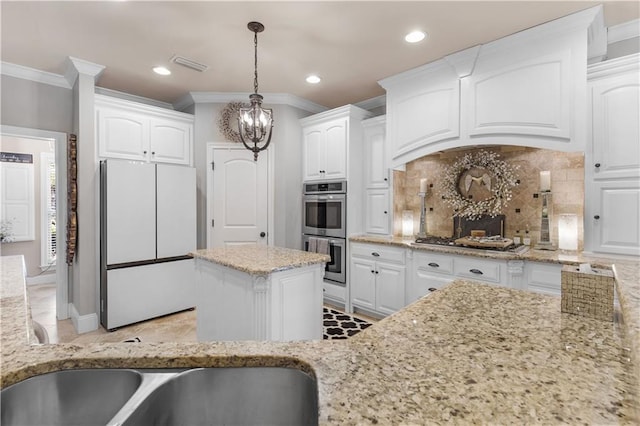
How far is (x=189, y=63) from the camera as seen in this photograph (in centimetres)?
309

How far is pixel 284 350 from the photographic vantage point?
79cm

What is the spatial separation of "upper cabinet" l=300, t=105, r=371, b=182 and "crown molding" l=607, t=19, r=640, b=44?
2.26 meters

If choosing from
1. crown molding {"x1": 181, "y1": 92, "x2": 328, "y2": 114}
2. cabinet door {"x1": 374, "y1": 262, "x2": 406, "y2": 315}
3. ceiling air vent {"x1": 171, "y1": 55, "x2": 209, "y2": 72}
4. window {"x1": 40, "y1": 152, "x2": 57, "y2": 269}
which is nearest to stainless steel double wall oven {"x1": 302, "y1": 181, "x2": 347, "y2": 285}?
cabinet door {"x1": 374, "y1": 262, "x2": 406, "y2": 315}

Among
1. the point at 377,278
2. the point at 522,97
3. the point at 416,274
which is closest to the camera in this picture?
the point at 522,97

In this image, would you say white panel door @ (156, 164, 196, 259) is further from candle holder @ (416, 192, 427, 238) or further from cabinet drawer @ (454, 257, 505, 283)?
cabinet drawer @ (454, 257, 505, 283)

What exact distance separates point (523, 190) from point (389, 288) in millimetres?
1591

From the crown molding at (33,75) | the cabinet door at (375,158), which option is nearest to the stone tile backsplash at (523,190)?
the cabinet door at (375,158)

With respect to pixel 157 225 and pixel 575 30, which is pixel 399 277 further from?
pixel 157 225

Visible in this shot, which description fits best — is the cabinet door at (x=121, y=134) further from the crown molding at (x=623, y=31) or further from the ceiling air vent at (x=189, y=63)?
the crown molding at (x=623, y=31)

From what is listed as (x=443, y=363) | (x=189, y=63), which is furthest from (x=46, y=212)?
(x=443, y=363)

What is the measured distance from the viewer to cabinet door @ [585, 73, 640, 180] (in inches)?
87.7

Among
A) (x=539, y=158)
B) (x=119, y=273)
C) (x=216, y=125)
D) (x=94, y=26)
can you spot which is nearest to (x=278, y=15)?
(x=94, y=26)

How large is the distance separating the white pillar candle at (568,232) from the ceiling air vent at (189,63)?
140 inches

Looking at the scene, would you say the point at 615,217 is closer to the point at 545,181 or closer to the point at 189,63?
the point at 545,181
